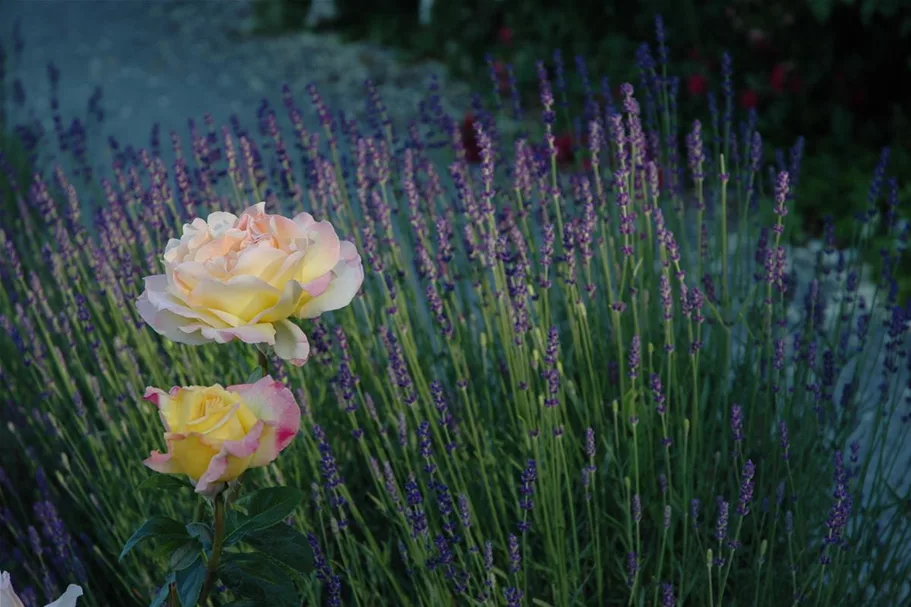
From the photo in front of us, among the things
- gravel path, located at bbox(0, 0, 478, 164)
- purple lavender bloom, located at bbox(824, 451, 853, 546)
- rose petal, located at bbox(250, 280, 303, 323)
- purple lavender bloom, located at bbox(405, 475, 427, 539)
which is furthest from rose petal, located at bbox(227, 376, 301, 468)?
gravel path, located at bbox(0, 0, 478, 164)

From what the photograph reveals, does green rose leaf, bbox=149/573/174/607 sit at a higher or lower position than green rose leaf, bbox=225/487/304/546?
lower

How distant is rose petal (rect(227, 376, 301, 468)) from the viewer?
1399 mm

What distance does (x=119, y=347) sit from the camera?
7.39ft

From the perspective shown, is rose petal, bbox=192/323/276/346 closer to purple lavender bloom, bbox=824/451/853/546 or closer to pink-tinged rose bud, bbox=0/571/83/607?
pink-tinged rose bud, bbox=0/571/83/607

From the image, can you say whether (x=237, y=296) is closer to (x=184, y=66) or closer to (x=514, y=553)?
(x=514, y=553)

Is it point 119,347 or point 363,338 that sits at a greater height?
point 119,347

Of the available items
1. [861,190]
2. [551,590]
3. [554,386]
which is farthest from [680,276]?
[861,190]

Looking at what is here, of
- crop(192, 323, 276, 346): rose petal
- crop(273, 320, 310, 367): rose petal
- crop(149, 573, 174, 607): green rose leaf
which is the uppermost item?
crop(192, 323, 276, 346): rose petal

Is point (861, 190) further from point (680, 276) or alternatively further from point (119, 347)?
point (119, 347)

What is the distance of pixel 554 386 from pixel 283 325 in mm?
509

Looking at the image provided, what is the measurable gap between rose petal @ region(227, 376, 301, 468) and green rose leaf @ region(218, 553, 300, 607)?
0.91 ft

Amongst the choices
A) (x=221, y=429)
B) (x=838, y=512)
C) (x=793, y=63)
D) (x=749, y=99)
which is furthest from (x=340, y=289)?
(x=793, y=63)

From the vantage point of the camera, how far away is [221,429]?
1.37 meters

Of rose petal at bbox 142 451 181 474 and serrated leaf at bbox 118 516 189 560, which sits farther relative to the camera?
serrated leaf at bbox 118 516 189 560
